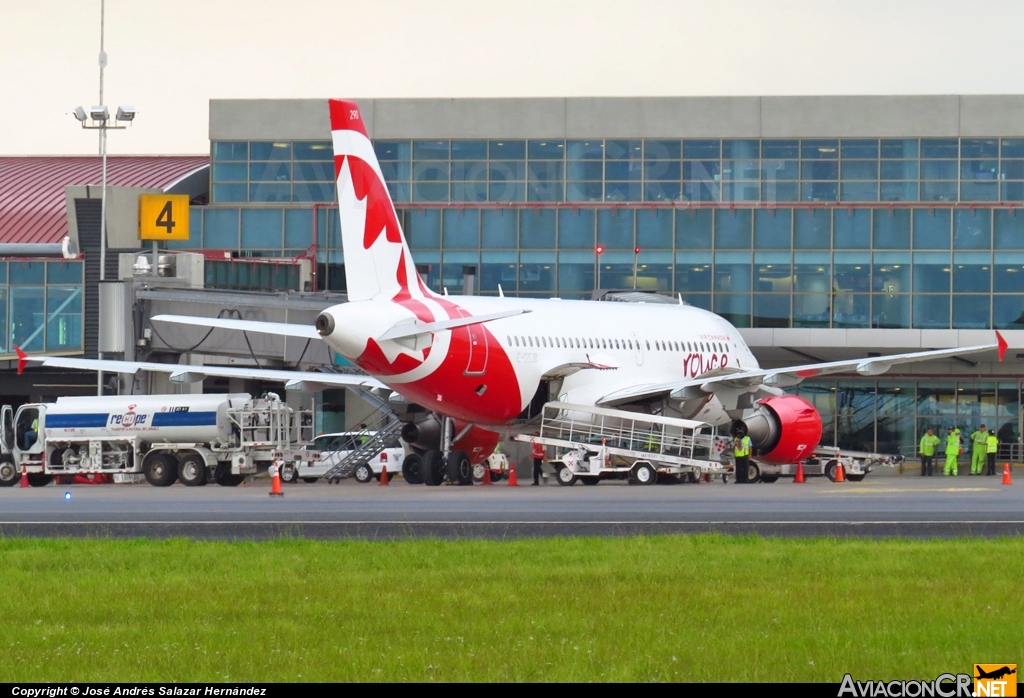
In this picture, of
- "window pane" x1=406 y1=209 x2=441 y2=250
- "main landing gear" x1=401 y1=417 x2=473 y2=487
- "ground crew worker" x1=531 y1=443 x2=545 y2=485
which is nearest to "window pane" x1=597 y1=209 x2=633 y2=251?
"window pane" x1=406 y1=209 x2=441 y2=250

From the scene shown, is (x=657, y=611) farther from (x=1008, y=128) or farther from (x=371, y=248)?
(x=1008, y=128)

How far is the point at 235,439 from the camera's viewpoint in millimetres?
41062

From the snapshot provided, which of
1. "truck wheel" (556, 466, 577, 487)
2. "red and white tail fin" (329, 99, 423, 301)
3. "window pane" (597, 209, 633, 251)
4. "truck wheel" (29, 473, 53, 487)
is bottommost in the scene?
"truck wheel" (29, 473, 53, 487)

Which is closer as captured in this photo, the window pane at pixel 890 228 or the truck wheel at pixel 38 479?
the truck wheel at pixel 38 479

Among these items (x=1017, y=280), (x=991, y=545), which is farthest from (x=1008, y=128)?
(x=991, y=545)

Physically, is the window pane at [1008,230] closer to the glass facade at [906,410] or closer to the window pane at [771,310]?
the glass facade at [906,410]

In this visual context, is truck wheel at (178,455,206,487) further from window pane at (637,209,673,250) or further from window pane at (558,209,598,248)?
window pane at (637,209,673,250)

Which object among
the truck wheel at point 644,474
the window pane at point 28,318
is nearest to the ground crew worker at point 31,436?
the window pane at point 28,318

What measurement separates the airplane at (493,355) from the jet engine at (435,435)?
0.03m

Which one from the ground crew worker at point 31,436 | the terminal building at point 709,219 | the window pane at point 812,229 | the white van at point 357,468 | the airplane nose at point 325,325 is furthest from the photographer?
the window pane at point 812,229

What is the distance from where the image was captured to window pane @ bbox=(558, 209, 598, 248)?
5825cm

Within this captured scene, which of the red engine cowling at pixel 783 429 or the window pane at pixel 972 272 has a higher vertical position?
the window pane at pixel 972 272

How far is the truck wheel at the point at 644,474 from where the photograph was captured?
37.6 metres

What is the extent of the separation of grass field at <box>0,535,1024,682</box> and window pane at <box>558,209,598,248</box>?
40.2 meters
